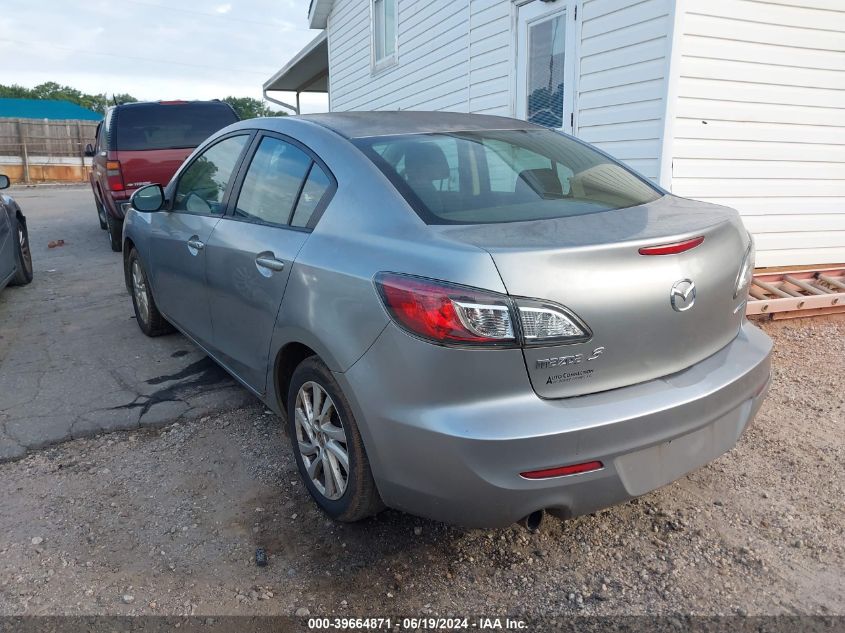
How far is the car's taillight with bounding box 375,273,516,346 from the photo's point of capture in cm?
210

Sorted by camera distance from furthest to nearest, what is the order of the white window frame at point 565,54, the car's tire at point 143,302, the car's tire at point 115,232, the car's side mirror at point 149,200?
the car's tire at point 115,232 → the white window frame at point 565,54 → the car's tire at point 143,302 → the car's side mirror at point 149,200

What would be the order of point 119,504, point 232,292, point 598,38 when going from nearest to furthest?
point 119,504, point 232,292, point 598,38

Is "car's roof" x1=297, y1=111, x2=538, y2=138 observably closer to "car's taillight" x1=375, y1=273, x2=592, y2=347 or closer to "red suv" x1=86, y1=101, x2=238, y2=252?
"car's taillight" x1=375, y1=273, x2=592, y2=347

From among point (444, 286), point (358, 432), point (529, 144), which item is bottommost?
point (358, 432)

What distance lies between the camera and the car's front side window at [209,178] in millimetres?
3794

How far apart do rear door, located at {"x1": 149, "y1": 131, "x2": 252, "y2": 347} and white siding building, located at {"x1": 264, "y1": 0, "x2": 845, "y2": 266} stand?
12.3 ft

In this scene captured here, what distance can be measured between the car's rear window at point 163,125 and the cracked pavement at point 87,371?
7.56ft

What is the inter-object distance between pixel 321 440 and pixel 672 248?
1.53 meters

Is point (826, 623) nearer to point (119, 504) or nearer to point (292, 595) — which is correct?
point (292, 595)

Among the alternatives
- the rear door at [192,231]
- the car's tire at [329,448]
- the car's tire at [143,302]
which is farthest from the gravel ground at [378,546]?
the car's tire at [143,302]

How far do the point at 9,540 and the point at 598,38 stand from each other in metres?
6.03

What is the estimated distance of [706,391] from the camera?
241 cm

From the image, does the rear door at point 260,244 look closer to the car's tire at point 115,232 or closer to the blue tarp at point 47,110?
the car's tire at point 115,232

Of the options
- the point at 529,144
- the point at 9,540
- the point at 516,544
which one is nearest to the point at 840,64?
the point at 529,144
